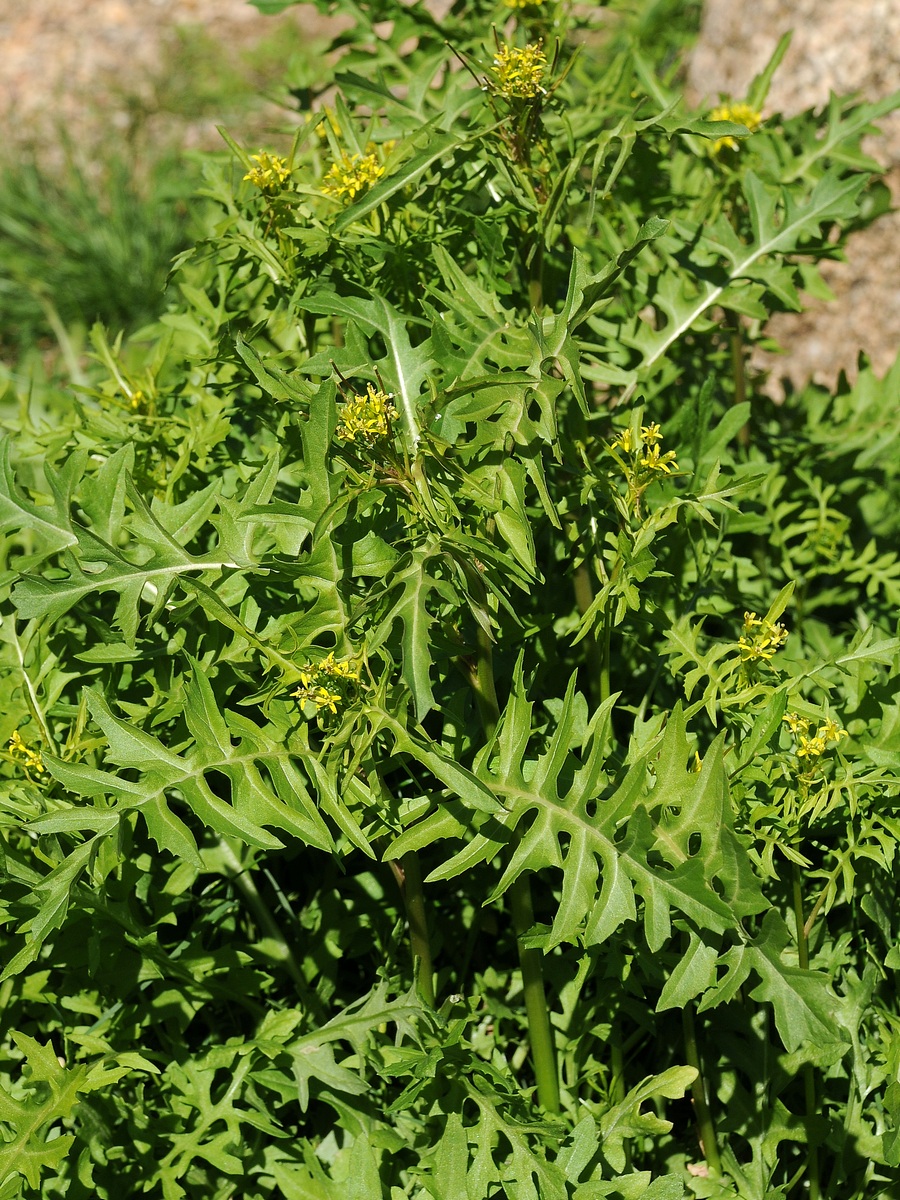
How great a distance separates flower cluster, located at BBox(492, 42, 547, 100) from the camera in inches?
70.2

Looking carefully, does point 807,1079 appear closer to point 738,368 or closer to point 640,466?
point 640,466

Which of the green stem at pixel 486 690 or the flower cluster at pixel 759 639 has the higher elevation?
the flower cluster at pixel 759 639

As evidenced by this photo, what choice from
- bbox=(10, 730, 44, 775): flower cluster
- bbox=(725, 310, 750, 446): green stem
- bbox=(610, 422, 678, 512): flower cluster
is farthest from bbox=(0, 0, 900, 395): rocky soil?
bbox=(10, 730, 44, 775): flower cluster

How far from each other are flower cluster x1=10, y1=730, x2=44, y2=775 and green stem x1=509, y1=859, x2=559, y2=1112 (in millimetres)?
795

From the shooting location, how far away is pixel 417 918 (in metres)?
1.90

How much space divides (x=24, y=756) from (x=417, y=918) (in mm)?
711

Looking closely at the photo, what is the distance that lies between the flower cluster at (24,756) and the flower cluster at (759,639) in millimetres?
1126

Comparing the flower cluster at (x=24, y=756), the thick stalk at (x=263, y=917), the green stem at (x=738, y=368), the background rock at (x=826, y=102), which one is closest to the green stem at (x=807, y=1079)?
the thick stalk at (x=263, y=917)

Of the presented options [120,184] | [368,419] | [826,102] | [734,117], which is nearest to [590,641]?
[368,419]

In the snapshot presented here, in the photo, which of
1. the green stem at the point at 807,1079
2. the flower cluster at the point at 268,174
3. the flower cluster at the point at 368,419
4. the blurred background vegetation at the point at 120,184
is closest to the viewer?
the flower cluster at the point at 368,419

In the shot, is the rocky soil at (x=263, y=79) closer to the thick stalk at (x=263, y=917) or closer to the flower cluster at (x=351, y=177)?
the flower cluster at (x=351, y=177)

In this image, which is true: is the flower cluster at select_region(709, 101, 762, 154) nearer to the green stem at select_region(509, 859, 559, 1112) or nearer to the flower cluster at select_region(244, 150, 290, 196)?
the flower cluster at select_region(244, 150, 290, 196)

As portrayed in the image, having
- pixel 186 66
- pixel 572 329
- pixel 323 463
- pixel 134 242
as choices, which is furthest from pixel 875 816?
pixel 186 66

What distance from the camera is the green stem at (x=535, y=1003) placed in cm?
187
